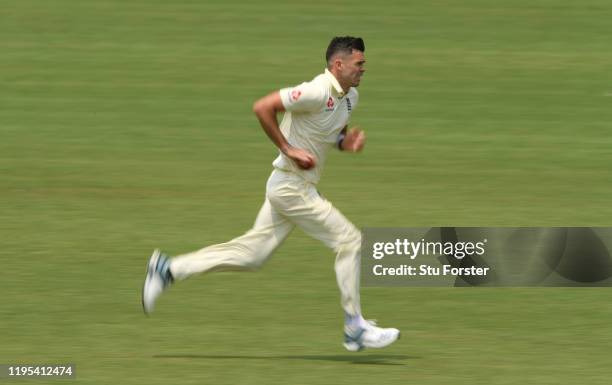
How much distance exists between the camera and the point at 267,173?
15.5m

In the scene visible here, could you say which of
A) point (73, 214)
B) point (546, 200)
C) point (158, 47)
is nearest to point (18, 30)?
point (158, 47)

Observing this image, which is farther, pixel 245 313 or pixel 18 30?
pixel 18 30

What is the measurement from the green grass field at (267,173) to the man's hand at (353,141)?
4.46 feet

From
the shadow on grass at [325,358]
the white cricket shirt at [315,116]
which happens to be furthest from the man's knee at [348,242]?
the shadow on grass at [325,358]

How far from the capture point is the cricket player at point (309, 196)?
9219 millimetres

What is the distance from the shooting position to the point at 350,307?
30.7 ft

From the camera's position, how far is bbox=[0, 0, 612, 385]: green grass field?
9.65 metres

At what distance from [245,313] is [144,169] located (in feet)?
17.6

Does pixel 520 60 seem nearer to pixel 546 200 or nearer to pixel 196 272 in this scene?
pixel 546 200

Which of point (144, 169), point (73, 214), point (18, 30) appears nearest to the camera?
point (73, 214)

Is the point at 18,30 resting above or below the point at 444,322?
above

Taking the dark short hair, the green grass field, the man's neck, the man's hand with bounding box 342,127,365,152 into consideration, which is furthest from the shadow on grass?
the dark short hair
